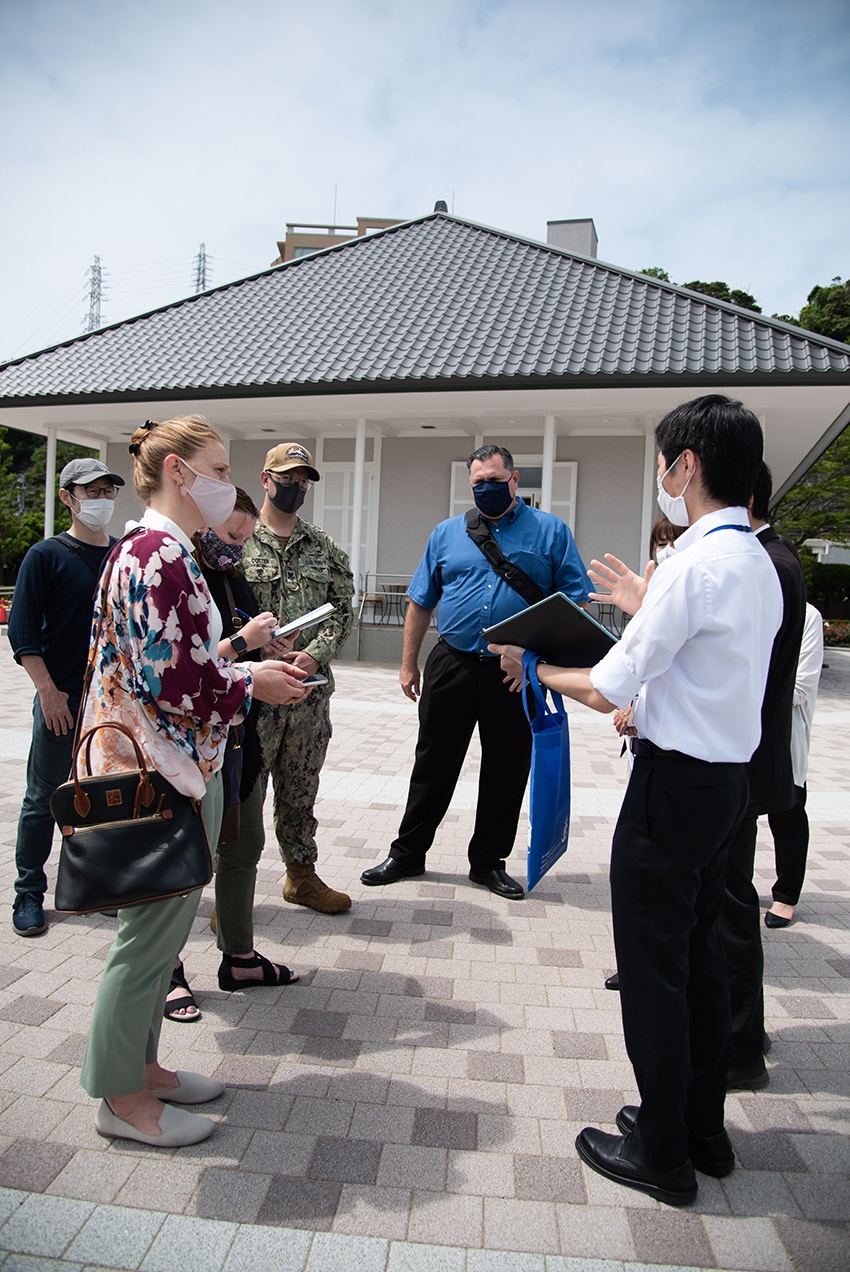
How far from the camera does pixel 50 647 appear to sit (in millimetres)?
3730

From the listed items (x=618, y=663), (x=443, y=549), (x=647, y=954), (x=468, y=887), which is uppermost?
(x=443, y=549)

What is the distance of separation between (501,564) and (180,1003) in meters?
2.37

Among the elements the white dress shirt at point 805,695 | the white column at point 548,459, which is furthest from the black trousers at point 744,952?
the white column at point 548,459

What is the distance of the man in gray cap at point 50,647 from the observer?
3.64 m

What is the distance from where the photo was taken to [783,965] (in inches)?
140

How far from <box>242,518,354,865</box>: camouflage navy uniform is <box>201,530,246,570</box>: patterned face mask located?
2.20ft

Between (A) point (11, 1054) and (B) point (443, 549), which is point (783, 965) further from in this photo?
(A) point (11, 1054)

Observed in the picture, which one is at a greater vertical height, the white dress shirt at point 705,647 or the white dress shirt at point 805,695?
the white dress shirt at point 705,647

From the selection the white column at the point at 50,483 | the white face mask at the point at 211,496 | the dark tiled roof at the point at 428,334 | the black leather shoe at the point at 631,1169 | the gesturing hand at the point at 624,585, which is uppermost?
the dark tiled roof at the point at 428,334

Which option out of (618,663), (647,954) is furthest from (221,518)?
(647,954)

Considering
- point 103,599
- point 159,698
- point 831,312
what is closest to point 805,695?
point 159,698

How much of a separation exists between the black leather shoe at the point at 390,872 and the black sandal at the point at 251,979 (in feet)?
3.51

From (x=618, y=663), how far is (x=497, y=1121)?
141 centimetres

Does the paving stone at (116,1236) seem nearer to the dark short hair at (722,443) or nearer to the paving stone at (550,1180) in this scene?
the paving stone at (550,1180)
